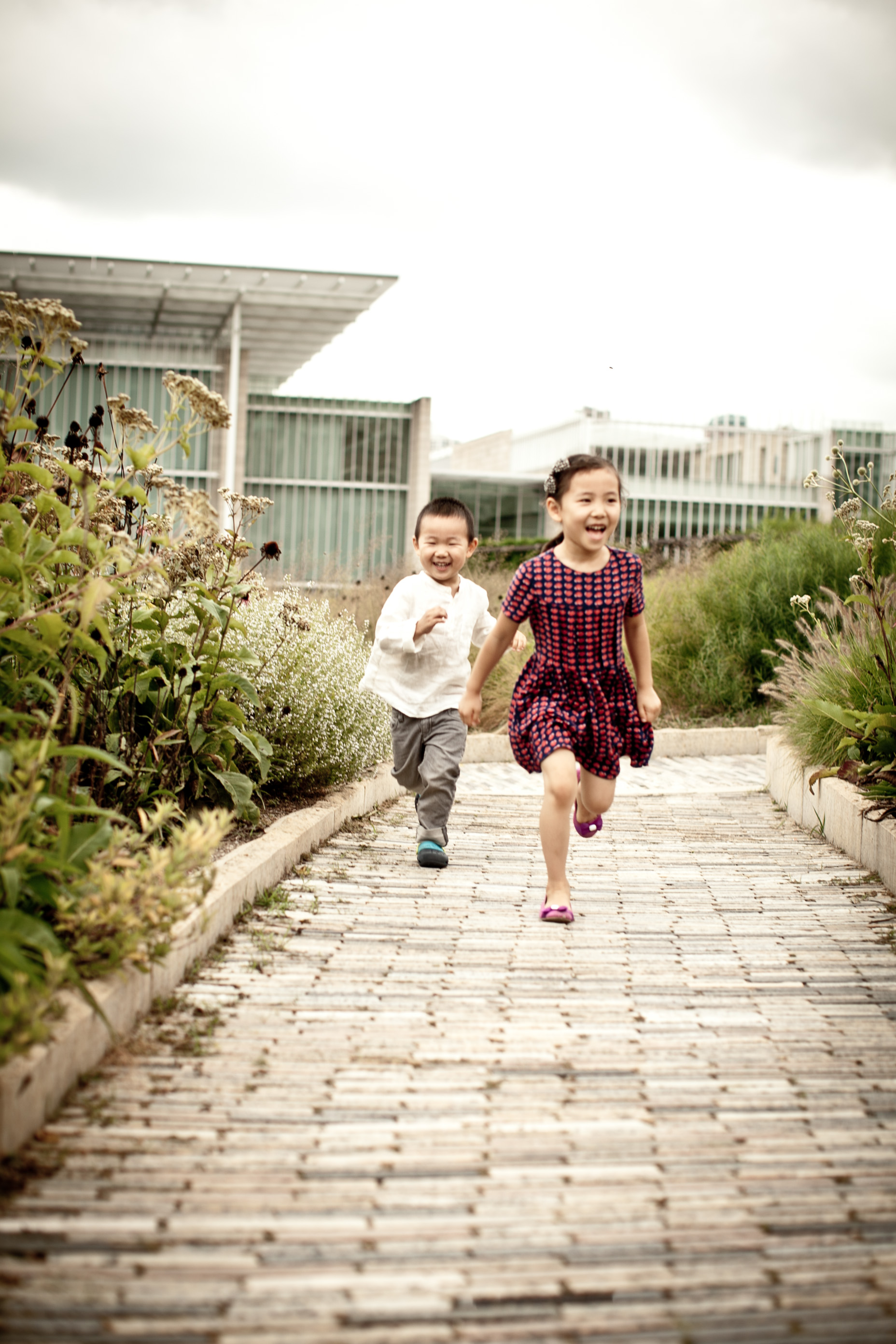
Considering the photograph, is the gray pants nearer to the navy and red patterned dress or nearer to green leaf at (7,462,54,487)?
the navy and red patterned dress

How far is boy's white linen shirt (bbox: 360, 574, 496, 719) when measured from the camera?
507 centimetres

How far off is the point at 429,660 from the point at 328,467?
26.2 meters

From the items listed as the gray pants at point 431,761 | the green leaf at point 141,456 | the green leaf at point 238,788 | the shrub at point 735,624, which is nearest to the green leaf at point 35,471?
the green leaf at point 141,456

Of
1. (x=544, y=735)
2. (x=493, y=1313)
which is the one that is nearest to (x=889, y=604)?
(x=544, y=735)

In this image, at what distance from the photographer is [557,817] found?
3.98 meters

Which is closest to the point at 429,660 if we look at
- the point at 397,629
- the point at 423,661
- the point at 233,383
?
the point at 423,661

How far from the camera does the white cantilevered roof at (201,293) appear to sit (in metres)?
23.9

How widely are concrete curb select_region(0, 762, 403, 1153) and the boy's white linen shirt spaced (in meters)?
0.67

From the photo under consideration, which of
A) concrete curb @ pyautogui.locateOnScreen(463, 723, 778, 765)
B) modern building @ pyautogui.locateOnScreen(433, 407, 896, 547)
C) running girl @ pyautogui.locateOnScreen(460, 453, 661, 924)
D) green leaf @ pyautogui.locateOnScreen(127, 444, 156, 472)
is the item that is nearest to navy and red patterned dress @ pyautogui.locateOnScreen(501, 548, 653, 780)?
running girl @ pyautogui.locateOnScreen(460, 453, 661, 924)

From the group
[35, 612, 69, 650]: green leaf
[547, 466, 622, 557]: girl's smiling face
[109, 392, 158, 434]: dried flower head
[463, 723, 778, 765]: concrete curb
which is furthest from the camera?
[463, 723, 778, 765]: concrete curb

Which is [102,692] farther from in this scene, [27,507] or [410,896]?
[410,896]

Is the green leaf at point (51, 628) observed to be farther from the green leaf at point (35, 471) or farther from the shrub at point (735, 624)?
the shrub at point (735, 624)

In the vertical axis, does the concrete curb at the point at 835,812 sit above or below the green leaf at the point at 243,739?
below

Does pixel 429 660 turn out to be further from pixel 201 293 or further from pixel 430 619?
pixel 201 293
